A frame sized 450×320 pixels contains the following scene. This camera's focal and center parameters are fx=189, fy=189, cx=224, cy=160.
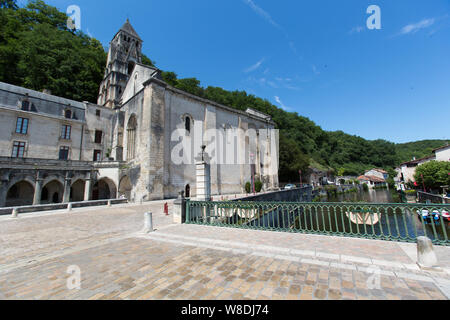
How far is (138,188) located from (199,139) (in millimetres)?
9774

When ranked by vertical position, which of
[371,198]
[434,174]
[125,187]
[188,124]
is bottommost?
[371,198]

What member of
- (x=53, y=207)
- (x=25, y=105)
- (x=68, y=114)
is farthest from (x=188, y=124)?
(x=25, y=105)

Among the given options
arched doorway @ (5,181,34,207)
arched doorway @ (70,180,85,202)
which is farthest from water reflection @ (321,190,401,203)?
arched doorway @ (5,181,34,207)

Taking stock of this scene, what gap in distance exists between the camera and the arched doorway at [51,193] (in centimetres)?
2111

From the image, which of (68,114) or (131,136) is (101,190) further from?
(68,114)

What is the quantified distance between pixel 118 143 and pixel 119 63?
49.8 ft

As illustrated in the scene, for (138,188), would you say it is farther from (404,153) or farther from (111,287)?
(404,153)

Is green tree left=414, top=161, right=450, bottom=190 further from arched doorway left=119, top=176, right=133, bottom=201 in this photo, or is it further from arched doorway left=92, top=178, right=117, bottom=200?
arched doorway left=92, top=178, right=117, bottom=200

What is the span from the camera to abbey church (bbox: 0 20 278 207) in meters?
19.3

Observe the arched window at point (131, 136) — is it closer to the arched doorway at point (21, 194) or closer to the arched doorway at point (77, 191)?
the arched doorway at point (77, 191)

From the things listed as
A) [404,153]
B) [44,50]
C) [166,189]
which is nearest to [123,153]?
[166,189]

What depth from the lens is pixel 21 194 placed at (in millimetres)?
19516

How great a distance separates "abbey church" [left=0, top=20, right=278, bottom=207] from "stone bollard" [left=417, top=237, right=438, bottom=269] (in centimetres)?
1493
